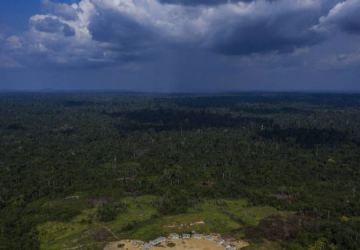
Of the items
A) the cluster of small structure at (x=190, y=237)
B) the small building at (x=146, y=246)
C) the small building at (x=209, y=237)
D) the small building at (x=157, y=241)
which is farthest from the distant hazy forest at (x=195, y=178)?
the small building at (x=146, y=246)

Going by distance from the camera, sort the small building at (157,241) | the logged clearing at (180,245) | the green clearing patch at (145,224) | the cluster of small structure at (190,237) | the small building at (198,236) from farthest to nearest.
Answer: the green clearing patch at (145,224) < the small building at (198,236) < the small building at (157,241) < the cluster of small structure at (190,237) < the logged clearing at (180,245)

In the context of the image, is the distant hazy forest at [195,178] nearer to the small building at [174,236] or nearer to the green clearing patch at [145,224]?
the green clearing patch at [145,224]

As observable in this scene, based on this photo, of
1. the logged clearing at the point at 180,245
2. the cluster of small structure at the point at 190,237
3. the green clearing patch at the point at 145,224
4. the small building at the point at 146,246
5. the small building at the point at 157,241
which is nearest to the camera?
the small building at the point at 146,246

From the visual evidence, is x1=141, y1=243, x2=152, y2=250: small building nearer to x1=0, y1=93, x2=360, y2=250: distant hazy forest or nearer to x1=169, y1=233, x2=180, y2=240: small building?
x1=169, y1=233, x2=180, y2=240: small building

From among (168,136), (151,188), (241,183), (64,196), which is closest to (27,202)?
(64,196)

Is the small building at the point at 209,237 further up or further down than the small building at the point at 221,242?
further down

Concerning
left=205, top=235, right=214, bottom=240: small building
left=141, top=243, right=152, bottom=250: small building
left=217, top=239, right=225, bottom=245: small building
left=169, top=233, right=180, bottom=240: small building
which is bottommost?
left=141, top=243, right=152, bottom=250: small building

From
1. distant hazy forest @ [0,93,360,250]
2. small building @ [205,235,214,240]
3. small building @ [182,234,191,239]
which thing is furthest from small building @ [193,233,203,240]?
distant hazy forest @ [0,93,360,250]

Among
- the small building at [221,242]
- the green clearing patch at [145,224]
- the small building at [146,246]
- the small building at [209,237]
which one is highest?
the small building at [221,242]

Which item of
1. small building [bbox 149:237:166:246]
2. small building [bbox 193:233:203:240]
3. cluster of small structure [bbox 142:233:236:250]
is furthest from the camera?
small building [bbox 193:233:203:240]
